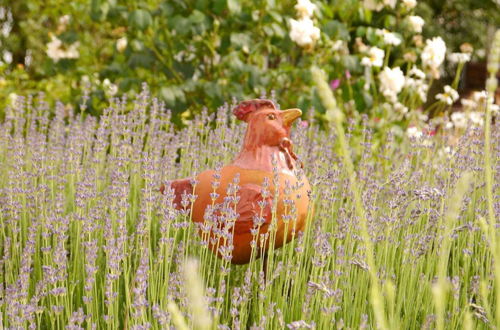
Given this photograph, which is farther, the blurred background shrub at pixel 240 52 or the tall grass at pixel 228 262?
the blurred background shrub at pixel 240 52

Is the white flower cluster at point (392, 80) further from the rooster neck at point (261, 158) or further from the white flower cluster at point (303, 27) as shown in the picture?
the rooster neck at point (261, 158)

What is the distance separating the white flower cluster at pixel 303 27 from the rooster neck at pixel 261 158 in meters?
1.90

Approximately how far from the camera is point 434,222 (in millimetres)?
2420

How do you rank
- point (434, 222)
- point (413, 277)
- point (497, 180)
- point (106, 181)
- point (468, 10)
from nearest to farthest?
point (413, 277)
point (434, 222)
point (497, 180)
point (106, 181)
point (468, 10)

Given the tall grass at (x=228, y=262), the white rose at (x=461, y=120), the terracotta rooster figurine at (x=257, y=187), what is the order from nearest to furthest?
1. the tall grass at (x=228, y=262)
2. the terracotta rooster figurine at (x=257, y=187)
3. the white rose at (x=461, y=120)

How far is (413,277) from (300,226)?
42 cm

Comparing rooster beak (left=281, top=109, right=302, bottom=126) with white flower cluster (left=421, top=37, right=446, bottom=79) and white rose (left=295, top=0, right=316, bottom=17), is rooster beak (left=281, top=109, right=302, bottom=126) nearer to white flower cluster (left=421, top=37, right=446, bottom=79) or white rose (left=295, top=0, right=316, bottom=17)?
white rose (left=295, top=0, right=316, bottom=17)

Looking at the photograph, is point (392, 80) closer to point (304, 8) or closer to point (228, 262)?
point (304, 8)

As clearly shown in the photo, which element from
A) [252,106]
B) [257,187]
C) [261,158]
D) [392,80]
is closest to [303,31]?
[392,80]

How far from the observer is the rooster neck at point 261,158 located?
2.25m

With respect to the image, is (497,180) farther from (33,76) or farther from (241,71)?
(33,76)

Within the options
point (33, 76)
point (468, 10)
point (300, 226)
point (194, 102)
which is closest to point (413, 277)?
point (300, 226)

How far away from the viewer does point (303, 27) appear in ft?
13.2

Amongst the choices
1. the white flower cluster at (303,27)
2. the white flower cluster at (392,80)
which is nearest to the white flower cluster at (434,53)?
the white flower cluster at (392,80)
